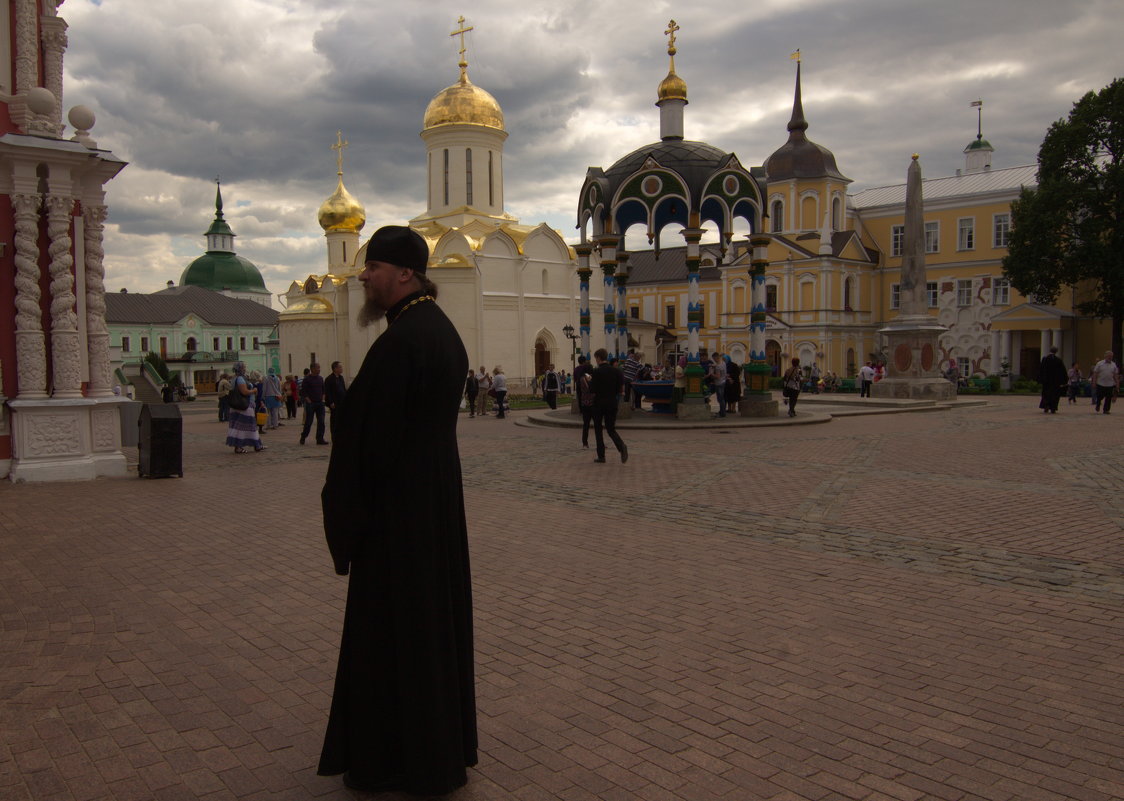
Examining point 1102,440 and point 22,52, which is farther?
point 1102,440

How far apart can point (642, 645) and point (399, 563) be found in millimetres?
2225

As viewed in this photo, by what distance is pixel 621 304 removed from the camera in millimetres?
23656

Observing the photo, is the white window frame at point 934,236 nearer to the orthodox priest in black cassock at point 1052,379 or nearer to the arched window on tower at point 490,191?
the arched window on tower at point 490,191

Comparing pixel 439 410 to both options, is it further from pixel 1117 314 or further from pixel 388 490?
pixel 1117 314

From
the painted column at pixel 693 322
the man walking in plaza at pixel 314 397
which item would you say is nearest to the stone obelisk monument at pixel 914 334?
the painted column at pixel 693 322

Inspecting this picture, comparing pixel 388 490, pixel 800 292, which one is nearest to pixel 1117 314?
pixel 800 292

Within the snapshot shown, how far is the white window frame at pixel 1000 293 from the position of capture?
156 ft

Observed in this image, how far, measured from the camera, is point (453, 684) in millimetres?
3078

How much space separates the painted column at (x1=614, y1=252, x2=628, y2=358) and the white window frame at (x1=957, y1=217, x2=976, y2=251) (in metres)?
35.2

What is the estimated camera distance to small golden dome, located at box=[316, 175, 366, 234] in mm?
49344

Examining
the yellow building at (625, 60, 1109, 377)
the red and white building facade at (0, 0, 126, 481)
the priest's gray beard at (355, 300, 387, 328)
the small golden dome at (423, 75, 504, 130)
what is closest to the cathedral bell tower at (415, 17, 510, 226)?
the small golden dome at (423, 75, 504, 130)

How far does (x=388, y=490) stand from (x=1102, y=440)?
15936 millimetres

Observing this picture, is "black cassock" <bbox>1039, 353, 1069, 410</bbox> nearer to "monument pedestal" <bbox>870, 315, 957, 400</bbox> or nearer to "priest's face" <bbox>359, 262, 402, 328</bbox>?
"monument pedestal" <bbox>870, 315, 957, 400</bbox>

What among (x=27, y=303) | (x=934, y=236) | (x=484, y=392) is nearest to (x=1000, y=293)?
(x=934, y=236)
